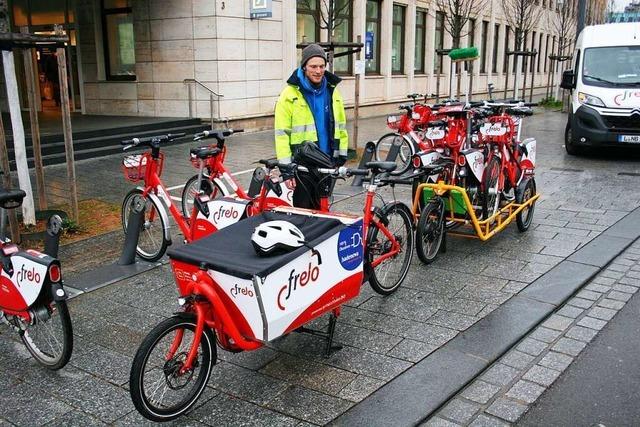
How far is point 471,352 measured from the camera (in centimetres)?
404

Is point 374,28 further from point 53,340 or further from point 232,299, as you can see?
point 232,299

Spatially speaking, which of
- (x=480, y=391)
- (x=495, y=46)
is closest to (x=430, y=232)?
(x=480, y=391)

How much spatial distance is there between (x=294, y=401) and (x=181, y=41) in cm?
1280

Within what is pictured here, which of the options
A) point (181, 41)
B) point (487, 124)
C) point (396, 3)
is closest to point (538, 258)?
point (487, 124)

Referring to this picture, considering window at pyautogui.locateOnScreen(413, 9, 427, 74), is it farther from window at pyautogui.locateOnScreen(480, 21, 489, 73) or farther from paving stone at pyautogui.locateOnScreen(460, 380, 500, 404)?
paving stone at pyautogui.locateOnScreen(460, 380, 500, 404)

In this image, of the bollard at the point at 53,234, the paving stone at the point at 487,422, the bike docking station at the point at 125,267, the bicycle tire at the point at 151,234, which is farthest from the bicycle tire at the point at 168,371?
the bicycle tire at the point at 151,234

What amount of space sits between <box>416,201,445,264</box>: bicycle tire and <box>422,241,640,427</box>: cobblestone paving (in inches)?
51.3

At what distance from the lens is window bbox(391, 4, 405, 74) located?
22.3 metres

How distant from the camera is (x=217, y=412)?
334 cm

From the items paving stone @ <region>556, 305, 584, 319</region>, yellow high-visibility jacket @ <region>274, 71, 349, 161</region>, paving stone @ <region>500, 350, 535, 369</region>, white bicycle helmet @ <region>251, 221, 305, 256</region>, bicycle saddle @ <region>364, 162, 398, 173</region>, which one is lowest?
paving stone @ <region>500, 350, 535, 369</region>

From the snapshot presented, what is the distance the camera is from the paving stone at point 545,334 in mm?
4293

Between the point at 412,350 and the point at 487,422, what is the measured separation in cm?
85

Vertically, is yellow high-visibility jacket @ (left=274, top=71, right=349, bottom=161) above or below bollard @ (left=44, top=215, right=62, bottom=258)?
above

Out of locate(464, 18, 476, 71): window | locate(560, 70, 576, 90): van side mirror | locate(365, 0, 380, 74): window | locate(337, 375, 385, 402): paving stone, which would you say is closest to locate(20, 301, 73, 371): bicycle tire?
locate(337, 375, 385, 402): paving stone
